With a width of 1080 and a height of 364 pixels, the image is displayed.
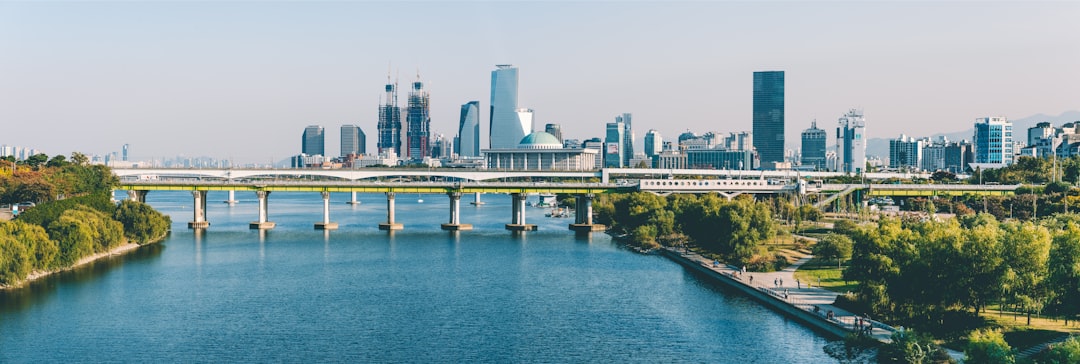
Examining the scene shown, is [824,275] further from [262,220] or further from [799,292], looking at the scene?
[262,220]

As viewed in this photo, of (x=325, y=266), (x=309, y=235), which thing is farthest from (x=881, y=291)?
(x=309, y=235)

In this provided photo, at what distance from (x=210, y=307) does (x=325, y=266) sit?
2530 centimetres

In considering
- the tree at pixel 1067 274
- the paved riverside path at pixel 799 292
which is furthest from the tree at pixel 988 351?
the tree at pixel 1067 274

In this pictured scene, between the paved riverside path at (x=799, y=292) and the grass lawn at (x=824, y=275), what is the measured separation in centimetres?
76

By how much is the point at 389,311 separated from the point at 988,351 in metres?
40.5

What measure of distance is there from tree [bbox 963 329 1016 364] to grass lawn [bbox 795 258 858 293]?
2605cm

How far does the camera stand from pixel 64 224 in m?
91.9

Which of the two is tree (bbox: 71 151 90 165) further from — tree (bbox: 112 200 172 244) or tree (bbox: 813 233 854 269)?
tree (bbox: 813 233 854 269)

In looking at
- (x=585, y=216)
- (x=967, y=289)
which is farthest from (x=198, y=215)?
(x=967, y=289)

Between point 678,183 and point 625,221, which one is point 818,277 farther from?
point 678,183

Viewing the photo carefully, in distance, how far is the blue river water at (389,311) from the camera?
5641cm

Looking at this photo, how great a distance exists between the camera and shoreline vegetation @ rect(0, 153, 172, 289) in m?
80.5

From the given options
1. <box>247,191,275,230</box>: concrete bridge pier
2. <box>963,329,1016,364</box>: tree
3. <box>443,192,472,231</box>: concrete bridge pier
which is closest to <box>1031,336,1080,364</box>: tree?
<box>963,329,1016,364</box>: tree

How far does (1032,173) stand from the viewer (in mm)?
176750
